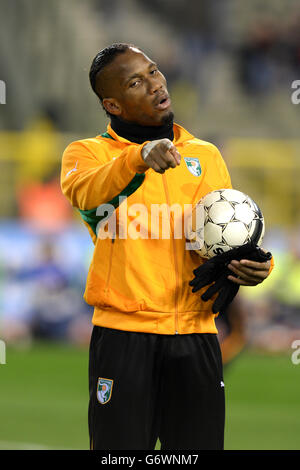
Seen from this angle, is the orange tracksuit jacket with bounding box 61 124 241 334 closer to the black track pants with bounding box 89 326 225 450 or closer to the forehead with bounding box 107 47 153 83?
the black track pants with bounding box 89 326 225 450

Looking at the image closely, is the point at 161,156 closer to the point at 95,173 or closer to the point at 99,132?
the point at 95,173

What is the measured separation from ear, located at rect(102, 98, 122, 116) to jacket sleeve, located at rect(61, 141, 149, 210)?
0.19m

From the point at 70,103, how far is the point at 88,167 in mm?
15575

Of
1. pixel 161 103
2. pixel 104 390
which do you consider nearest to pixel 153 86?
pixel 161 103

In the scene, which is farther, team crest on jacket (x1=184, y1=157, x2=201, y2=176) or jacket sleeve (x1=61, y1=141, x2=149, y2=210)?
team crest on jacket (x1=184, y1=157, x2=201, y2=176)

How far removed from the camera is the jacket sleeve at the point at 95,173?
147 inches

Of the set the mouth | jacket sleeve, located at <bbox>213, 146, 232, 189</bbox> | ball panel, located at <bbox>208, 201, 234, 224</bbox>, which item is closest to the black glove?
ball panel, located at <bbox>208, 201, 234, 224</bbox>

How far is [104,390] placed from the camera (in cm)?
404

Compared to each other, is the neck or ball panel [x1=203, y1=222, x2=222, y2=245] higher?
the neck

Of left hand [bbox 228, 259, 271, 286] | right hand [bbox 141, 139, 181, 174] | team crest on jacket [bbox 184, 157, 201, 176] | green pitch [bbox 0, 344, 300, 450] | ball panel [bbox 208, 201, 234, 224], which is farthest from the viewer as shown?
green pitch [bbox 0, 344, 300, 450]

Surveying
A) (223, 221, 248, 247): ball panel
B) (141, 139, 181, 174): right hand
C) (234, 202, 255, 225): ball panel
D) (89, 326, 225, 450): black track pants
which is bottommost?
(89, 326, 225, 450): black track pants

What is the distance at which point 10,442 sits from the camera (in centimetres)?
744

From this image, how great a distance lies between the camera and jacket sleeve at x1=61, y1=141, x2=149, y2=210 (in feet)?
12.3

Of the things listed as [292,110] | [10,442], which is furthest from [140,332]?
[292,110]
